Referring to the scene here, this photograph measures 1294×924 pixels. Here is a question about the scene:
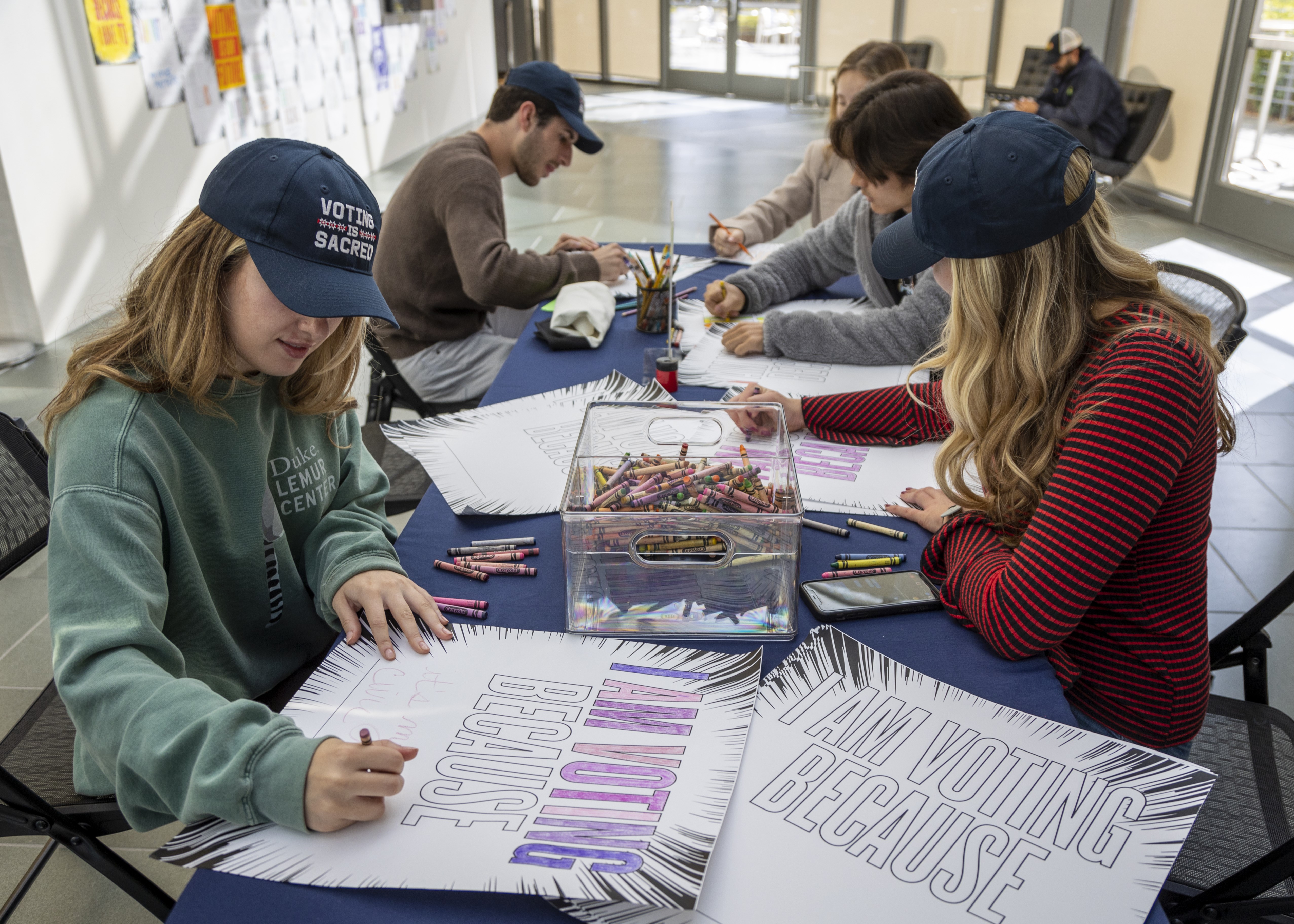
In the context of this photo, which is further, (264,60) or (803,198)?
(264,60)

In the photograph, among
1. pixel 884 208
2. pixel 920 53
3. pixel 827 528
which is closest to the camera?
pixel 827 528

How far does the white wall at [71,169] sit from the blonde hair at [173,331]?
2855 mm

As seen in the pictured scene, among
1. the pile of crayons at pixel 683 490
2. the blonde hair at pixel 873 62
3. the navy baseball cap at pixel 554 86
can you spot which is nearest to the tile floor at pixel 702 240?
the pile of crayons at pixel 683 490

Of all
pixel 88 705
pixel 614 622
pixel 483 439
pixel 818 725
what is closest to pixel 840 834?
pixel 818 725

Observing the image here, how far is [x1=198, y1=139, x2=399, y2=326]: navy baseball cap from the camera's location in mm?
988

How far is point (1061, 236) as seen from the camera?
1.11 metres

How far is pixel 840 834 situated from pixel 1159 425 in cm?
58

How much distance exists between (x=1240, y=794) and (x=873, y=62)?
8.10 ft

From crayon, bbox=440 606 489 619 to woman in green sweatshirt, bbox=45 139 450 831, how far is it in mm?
36

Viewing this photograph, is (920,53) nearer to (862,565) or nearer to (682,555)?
(862,565)

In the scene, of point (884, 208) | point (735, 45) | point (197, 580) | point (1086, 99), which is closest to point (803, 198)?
point (884, 208)

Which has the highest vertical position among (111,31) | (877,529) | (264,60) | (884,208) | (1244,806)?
(111,31)

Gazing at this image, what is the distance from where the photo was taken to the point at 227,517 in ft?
3.78

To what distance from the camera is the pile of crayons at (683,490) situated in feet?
3.57
